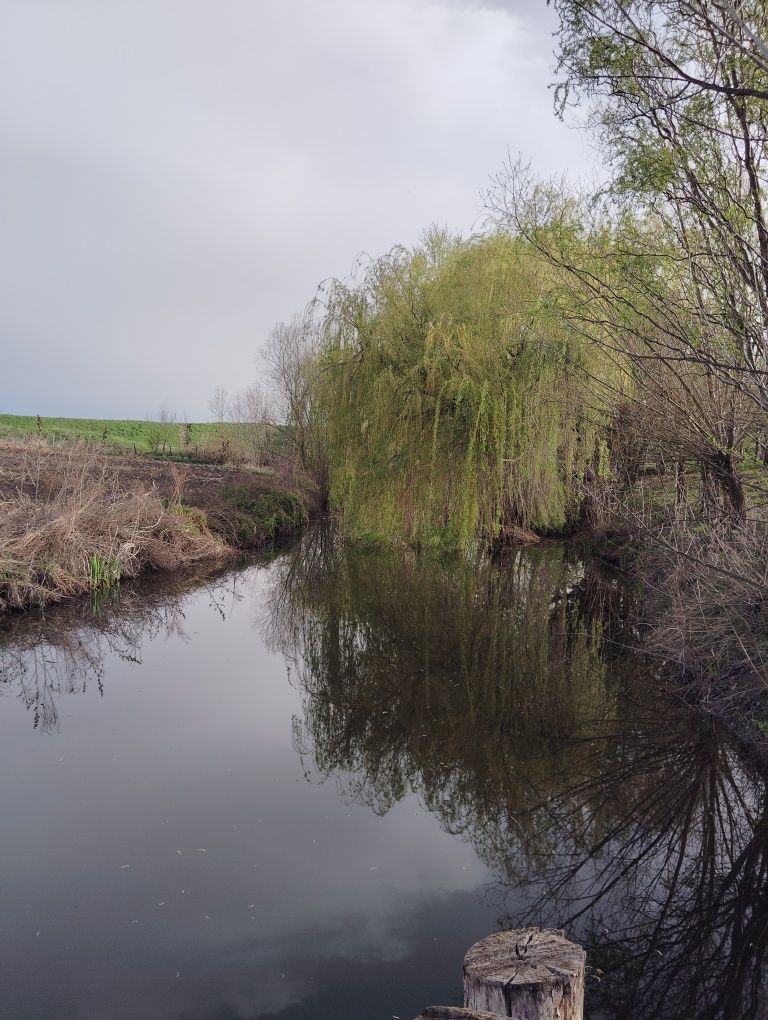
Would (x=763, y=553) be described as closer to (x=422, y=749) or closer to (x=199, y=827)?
(x=422, y=749)

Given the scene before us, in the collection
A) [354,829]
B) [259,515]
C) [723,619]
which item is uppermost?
[259,515]

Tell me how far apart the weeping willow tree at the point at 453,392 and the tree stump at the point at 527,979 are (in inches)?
431

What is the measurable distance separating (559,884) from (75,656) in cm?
681

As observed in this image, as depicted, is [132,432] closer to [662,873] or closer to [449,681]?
[449,681]

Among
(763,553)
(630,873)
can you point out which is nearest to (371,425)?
(763,553)

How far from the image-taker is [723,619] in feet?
22.5

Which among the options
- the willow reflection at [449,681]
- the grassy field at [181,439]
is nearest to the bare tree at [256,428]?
the grassy field at [181,439]

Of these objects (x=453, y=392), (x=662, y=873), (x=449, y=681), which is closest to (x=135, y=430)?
(x=453, y=392)

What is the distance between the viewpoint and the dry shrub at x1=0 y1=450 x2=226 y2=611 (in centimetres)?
1141

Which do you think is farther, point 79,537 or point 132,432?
point 132,432

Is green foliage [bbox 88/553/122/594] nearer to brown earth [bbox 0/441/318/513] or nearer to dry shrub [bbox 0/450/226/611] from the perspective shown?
dry shrub [bbox 0/450/226/611]

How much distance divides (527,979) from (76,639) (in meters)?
8.94

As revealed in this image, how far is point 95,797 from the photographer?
5.79 m

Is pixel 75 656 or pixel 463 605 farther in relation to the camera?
pixel 463 605
